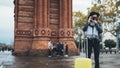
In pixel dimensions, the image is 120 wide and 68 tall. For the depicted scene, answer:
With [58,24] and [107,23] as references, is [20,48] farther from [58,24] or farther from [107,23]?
[107,23]

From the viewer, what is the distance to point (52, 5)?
1860 inches

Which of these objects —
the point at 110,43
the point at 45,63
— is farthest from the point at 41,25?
the point at 110,43

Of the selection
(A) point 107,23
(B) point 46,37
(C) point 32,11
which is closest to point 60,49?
(B) point 46,37

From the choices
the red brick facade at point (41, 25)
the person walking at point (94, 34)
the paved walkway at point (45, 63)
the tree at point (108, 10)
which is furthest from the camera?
the tree at point (108, 10)

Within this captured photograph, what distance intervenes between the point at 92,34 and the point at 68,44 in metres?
30.4

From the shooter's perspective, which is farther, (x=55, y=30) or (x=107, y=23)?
(x=107, y=23)

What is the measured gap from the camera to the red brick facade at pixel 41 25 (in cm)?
4484

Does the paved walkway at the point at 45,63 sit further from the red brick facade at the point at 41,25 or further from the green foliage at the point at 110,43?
the green foliage at the point at 110,43

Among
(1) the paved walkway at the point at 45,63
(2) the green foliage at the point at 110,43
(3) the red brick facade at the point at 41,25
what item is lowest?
(2) the green foliage at the point at 110,43

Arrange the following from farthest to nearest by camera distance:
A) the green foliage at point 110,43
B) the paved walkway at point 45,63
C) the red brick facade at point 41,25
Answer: the green foliage at point 110,43 < the red brick facade at point 41,25 < the paved walkway at point 45,63

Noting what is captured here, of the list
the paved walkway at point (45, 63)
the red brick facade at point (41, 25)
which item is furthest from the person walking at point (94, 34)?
the red brick facade at point (41, 25)

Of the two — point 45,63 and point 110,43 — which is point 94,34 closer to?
point 45,63

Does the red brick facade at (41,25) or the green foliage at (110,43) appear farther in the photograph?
the green foliage at (110,43)

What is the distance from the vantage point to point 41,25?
45781mm
